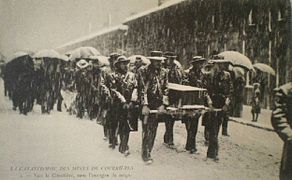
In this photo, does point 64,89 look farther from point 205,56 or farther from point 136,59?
point 205,56

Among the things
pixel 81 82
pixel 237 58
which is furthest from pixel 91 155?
pixel 237 58

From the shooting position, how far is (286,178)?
3.98 m

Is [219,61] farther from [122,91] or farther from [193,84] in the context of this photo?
[122,91]

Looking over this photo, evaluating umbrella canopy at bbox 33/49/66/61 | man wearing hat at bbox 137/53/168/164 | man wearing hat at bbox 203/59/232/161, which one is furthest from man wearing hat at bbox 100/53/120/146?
man wearing hat at bbox 203/59/232/161

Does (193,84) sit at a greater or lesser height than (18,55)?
lesser

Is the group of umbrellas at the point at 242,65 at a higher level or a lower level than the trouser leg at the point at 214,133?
higher

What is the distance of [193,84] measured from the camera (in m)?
4.04

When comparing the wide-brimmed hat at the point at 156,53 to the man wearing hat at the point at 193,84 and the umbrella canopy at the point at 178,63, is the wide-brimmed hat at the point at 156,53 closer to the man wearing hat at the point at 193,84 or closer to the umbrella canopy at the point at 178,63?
the umbrella canopy at the point at 178,63

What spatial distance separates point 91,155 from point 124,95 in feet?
1.78

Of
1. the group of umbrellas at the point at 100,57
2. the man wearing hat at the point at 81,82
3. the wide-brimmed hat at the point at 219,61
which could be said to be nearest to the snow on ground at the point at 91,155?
the man wearing hat at the point at 81,82

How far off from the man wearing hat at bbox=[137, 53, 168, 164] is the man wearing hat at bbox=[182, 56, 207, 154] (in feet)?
0.70

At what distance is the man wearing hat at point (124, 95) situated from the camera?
3951 millimetres

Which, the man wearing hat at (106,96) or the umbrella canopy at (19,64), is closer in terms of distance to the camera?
the umbrella canopy at (19,64)

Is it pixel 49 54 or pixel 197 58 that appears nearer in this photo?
pixel 49 54
